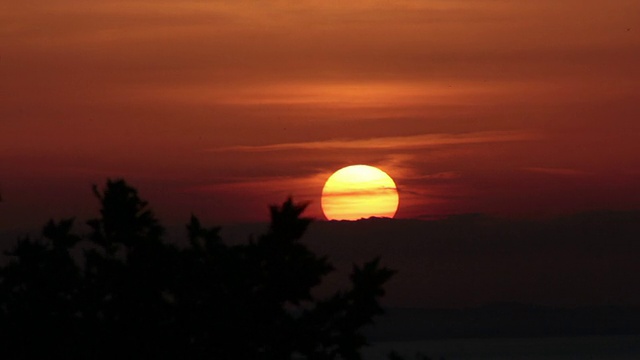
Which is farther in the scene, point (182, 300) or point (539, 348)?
point (539, 348)

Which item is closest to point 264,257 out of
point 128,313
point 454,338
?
point 128,313

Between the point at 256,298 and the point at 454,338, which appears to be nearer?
the point at 256,298

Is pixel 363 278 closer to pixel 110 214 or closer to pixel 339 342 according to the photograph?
pixel 339 342

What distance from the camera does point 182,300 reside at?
46.6ft

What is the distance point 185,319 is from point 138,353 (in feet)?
1.81

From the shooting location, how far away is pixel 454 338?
72.1m

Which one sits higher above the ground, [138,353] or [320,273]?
[320,273]

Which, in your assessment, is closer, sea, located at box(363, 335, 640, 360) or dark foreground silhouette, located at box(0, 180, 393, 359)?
dark foreground silhouette, located at box(0, 180, 393, 359)

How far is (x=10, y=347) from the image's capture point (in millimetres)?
14094

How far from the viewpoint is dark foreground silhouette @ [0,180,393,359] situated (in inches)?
547

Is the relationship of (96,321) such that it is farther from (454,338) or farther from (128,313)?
(454,338)

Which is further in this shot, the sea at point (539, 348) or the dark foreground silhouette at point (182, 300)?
the sea at point (539, 348)

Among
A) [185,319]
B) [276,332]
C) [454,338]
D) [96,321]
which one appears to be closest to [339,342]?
[276,332]

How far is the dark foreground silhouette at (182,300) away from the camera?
13.9 metres
